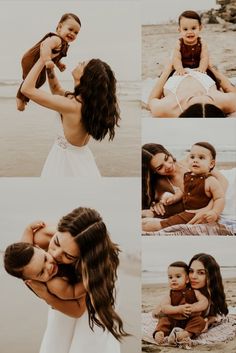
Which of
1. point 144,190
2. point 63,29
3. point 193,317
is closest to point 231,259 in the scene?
point 193,317

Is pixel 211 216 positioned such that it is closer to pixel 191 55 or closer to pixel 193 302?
pixel 193 302

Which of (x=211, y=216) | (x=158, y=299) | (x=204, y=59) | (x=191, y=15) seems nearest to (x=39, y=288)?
(x=158, y=299)

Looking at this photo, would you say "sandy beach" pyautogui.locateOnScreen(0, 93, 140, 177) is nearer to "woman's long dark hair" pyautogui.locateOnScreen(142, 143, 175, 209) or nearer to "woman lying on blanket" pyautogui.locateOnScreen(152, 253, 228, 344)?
"woman's long dark hair" pyautogui.locateOnScreen(142, 143, 175, 209)

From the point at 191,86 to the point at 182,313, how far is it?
81 centimetres

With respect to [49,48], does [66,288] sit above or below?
below

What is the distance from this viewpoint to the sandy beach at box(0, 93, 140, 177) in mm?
2088

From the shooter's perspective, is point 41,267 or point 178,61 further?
point 178,61

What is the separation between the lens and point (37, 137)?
6.89 ft

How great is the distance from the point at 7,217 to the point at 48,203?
157mm

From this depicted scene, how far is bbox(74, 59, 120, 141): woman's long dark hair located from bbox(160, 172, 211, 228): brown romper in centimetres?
33

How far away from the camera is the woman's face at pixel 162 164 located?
209cm

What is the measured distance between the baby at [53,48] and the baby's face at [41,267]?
55 centimetres

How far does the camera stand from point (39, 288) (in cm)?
204

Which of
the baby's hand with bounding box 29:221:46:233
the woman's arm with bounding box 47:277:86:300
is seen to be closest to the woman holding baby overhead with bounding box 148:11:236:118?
the baby's hand with bounding box 29:221:46:233
